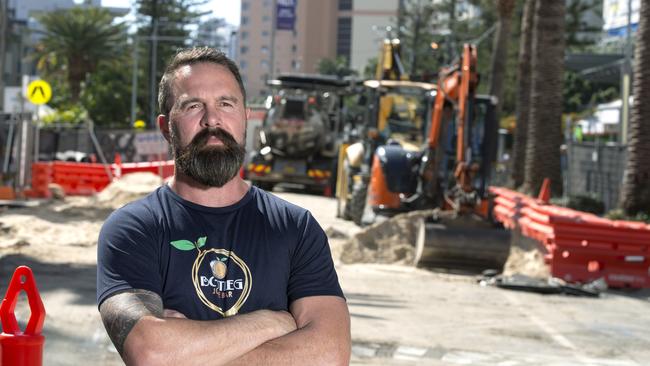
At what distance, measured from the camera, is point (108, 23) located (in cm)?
7650

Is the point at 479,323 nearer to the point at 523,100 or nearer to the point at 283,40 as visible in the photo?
the point at 523,100

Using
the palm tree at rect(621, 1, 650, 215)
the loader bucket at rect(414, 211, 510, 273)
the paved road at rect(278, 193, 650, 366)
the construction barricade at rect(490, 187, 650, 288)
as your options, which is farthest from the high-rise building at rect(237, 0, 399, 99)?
the paved road at rect(278, 193, 650, 366)

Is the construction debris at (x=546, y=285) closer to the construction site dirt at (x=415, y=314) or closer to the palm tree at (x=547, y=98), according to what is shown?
the construction site dirt at (x=415, y=314)

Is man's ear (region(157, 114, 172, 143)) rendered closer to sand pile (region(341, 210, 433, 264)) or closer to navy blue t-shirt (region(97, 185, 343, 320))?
navy blue t-shirt (region(97, 185, 343, 320))

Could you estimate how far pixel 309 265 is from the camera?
146 inches

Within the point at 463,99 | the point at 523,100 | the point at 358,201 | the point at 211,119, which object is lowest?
the point at 358,201

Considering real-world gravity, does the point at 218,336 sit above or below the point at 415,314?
above

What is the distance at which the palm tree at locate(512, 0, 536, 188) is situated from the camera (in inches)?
1319

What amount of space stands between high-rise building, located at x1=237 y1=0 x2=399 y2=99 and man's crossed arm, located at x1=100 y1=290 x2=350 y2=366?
17587 cm

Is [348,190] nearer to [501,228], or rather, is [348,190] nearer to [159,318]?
[501,228]

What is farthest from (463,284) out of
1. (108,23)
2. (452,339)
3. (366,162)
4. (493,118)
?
(108,23)

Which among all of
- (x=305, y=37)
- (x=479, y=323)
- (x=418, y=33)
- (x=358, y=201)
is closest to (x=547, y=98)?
(x=358, y=201)

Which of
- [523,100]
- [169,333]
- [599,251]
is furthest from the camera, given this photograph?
[523,100]

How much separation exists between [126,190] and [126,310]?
82.7 ft
